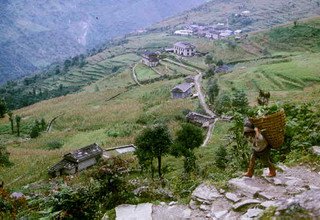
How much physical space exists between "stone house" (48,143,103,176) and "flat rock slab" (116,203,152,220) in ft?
87.7

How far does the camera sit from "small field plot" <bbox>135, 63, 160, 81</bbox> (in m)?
96.5

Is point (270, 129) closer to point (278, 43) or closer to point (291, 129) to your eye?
point (291, 129)

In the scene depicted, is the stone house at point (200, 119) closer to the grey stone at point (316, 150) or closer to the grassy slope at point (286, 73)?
the grassy slope at point (286, 73)

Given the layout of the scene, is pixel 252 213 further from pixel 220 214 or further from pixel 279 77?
pixel 279 77

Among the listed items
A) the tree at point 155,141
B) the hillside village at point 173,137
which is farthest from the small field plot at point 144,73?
the tree at point 155,141

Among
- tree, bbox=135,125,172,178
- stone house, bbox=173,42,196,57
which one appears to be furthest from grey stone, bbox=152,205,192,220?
stone house, bbox=173,42,196,57

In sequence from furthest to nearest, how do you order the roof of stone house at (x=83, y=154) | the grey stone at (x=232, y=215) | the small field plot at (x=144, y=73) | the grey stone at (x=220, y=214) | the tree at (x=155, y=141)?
the small field plot at (x=144, y=73), the roof of stone house at (x=83, y=154), the tree at (x=155, y=141), the grey stone at (x=220, y=214), the grey stone at (x=232, y=215)

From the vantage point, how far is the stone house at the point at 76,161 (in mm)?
35109

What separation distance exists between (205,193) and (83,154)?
2888 cm

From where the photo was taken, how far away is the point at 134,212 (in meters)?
9.27

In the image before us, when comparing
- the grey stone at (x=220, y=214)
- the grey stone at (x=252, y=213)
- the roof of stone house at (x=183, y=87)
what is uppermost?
the grey stone at (x=252, y=213)

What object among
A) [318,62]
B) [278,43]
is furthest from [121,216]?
[278,43]

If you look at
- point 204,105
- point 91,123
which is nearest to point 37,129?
point 91,123

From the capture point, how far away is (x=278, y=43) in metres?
101
